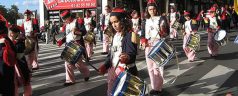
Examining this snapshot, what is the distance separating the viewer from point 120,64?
5602mm

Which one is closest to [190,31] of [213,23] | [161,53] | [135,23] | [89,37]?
[213,23]

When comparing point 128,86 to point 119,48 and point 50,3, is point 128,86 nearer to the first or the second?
point 119,48

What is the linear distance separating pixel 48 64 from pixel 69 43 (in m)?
4.80

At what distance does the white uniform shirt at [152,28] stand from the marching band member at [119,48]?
2.10m

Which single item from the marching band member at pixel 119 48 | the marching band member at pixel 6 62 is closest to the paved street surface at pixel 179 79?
the marching band member at pixel 119 48

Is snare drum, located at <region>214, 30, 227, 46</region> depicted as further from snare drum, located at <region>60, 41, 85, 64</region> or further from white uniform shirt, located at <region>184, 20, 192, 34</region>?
snare drum, located at <region>60, 41, 85, 64</region>

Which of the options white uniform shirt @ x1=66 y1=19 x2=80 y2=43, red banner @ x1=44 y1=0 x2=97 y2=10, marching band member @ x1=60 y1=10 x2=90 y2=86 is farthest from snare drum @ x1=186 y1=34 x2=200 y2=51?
red banner @ x1=44 y1=0 x2=97 y2=10

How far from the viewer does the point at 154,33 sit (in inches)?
306

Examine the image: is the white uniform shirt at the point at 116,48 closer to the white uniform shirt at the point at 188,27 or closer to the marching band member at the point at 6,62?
the marching band member at the point at 6,62

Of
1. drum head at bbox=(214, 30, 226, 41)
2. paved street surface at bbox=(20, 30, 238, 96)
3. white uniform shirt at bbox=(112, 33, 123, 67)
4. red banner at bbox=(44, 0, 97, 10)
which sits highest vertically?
red banner at bbox=(44, 0, 97, 10)

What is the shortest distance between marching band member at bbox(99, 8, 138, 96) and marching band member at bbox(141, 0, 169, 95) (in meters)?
1.90

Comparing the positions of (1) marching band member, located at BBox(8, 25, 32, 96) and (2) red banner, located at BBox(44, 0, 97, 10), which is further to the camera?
(2) red banner, located at BBox(44, 0, 97, 10)

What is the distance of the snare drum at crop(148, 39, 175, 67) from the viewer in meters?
6.91

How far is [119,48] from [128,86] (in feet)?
2.71
